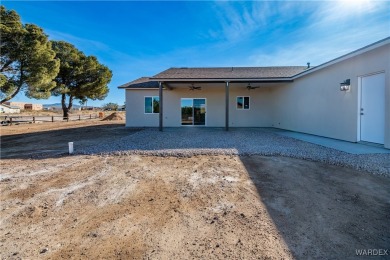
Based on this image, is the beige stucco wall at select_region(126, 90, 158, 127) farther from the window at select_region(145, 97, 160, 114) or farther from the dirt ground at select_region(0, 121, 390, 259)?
the dirt ground at select_region(0, 121, 390, 259)

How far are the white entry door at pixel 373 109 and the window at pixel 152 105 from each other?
11.6 meters

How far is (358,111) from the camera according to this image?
7254 mm

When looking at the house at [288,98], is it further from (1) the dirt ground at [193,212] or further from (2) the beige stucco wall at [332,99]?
(1) the dirt ground at [193,212]

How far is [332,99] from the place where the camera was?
8625 mm

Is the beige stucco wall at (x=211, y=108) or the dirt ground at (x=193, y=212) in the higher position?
the beige stucco wall at (x=211, y=108)

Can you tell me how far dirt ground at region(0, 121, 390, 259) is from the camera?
2117mm

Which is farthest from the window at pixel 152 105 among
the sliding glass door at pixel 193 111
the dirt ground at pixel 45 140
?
the dirt ground at pixel 45 140

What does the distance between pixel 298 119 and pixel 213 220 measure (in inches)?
419

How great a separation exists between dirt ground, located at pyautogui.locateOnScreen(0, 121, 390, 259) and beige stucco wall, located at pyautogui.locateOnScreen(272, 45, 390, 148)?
13.2ft

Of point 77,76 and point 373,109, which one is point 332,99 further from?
point 77,76

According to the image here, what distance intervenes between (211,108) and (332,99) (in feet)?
25.3

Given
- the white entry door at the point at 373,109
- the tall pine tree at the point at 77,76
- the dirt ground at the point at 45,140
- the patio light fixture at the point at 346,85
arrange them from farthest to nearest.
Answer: the tall pine tree at the point at 77,76, the patio light fixture at the point at 346,85, the dirt ground at the point at 45,140, the white entry door at the point at 373,109

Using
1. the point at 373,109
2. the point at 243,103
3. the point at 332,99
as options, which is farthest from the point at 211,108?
the point at 373,109

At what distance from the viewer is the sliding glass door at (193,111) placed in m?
14.8
